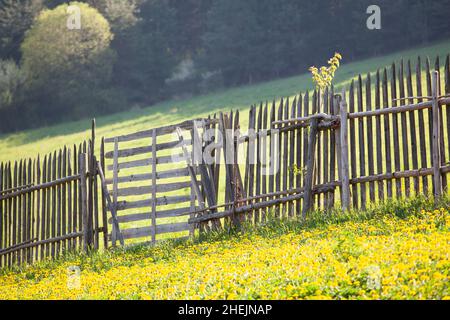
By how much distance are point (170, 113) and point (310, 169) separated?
96.4ft

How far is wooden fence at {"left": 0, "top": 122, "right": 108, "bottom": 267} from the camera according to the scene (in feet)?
47.5

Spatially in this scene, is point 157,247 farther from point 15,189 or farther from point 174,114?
point 174,114

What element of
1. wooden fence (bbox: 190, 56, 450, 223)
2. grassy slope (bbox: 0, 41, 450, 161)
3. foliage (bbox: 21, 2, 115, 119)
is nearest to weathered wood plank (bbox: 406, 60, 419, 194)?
wooden fence (bbox: 190, 56, 450, 223)

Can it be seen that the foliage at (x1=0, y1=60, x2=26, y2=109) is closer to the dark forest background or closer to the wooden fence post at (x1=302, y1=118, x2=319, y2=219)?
the dark forest background

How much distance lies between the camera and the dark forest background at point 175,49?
47.5 meters

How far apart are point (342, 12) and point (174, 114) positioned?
58.2 ft

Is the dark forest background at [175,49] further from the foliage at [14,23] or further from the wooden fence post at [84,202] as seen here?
the wooden fence post at [84,202]

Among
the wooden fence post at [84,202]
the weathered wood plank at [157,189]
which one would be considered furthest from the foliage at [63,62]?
the wooden fence post at [84,202]

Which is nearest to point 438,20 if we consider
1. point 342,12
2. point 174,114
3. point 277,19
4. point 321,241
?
point 342,12

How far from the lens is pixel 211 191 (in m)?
13.4

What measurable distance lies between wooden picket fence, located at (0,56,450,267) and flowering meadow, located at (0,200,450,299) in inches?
33.3

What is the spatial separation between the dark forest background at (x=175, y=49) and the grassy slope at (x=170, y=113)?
333 centimetres

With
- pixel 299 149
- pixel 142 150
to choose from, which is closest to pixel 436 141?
pixel 299 149

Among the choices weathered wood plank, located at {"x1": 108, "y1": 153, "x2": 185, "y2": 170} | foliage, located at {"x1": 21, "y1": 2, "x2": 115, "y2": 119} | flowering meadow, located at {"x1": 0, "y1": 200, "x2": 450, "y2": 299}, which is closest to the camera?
flowering meadow, located at {"x1": 0, "y1": 200, "x2": 450, "y2": 299}
